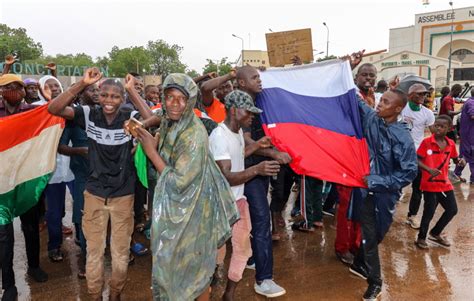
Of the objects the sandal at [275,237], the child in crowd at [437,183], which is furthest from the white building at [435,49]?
the sandal at [275,237]

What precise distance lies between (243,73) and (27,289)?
2.96 m

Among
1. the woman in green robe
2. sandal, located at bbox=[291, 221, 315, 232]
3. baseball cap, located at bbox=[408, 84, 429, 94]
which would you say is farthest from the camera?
sandal, located at bbox=[291, 221, 315, 232]

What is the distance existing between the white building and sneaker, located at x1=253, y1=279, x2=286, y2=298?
4221 cm

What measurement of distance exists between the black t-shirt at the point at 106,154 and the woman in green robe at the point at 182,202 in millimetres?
661

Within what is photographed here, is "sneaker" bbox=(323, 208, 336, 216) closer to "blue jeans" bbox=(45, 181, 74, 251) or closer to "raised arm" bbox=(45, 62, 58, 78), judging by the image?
"blue jeans" bbox=(45, 181, 74, 251)

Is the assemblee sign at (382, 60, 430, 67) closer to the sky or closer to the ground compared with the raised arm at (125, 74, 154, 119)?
closer to the sky

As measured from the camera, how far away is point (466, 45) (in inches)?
1815

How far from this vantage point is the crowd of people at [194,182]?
2.47 m

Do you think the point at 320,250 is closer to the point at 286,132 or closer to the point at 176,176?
the point at 286,132

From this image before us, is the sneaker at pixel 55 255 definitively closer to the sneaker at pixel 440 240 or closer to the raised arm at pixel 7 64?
the raised arm at pixel 7 64

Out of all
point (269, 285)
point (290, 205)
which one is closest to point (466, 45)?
point (290, 205)

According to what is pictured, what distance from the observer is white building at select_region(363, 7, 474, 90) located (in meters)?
41.2

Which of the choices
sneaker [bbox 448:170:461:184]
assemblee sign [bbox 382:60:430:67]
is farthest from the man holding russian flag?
assemblee sign [bbox 382:60:430:67]

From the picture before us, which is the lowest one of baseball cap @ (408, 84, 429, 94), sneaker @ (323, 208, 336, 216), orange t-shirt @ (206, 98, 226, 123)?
sneaker @ (323, 208, 336, 216)
